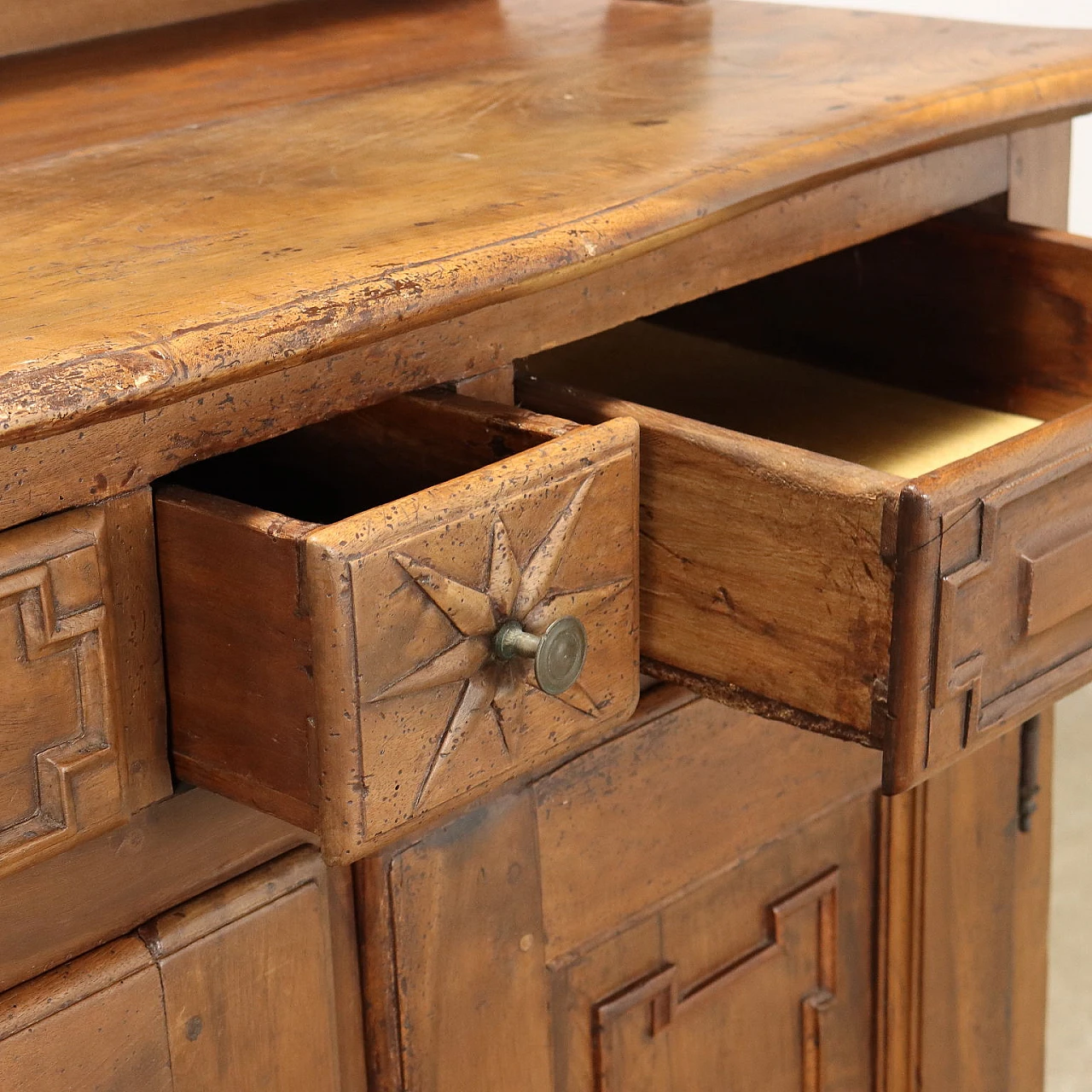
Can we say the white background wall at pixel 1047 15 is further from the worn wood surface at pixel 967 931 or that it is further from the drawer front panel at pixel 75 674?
the drawer front panel at pixel 75 674

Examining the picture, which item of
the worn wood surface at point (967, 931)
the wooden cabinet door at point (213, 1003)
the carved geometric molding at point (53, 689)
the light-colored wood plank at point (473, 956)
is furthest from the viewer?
the worn wood surface at point (967, 931)

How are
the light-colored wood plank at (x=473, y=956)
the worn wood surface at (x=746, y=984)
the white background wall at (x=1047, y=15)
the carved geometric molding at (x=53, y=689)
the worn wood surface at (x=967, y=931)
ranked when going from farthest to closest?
1. the white background wall at (x=1047, y=15)
2. the worn wood surface at (x=967, y=931)
3. the worn wood surface at (x=746, y=984)
4. the light-colored wood plank at (x=473, y=956)
5. the carved geometric molding at (x=53, y=689)

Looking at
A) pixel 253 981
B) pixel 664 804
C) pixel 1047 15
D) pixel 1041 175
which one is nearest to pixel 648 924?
pixel 664 804

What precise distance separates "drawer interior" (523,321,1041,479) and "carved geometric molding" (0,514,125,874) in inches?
15.6

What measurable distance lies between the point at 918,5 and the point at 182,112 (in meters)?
1.43

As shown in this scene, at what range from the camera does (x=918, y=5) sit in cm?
217

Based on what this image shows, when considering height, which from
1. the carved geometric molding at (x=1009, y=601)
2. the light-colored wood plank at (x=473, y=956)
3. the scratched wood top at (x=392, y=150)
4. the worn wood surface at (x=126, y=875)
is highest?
the scratched wood top at (x=392, y=150)

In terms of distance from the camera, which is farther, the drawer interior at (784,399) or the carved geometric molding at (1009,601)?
the drawer interior at (784,399)

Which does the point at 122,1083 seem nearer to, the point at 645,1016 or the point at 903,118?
the point at 645,1016

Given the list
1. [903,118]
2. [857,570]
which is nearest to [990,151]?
[903,118]

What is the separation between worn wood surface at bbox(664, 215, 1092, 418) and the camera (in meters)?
1.04

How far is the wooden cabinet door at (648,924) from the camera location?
862 millimetres

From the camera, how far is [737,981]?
1044 millimetres

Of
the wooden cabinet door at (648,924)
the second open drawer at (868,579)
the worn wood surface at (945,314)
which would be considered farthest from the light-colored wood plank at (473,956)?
the worn wood surface at (945,314)
